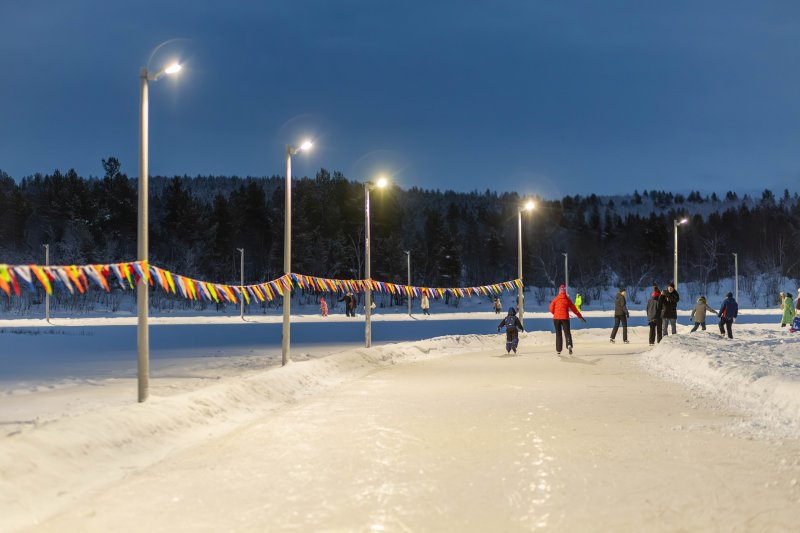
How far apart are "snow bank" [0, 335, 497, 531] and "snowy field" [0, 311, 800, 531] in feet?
0.09

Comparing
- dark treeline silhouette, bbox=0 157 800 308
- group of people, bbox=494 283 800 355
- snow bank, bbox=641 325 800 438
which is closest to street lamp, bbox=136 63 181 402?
snow bank, bbox=641 325 800 438

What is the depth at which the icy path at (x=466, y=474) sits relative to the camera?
584 cm

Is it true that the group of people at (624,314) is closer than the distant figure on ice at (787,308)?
Yes

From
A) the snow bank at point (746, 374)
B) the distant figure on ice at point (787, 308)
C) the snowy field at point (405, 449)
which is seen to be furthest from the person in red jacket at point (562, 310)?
the distant figure on ice at point (787, 308)

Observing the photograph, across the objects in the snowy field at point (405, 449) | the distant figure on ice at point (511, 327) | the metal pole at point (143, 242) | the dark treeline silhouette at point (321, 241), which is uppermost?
the dark treeline silhouette at point (321, 241)

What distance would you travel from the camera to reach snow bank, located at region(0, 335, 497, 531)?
669cm

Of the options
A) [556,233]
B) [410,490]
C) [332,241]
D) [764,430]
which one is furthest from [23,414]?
[556,233]

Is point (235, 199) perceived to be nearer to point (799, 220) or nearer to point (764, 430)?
point (799, 220)

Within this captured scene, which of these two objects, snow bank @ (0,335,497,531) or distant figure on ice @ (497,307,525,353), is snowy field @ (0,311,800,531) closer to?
snow bank @ (0,335,497,531)

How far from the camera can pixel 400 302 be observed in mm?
94688

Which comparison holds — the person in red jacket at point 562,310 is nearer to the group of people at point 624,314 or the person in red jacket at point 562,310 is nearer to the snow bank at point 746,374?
the group of people at point 624,314

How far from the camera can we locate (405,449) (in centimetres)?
852

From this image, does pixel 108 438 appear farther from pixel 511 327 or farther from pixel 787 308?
pixel 787 308

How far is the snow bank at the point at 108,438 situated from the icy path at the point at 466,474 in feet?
1.04
